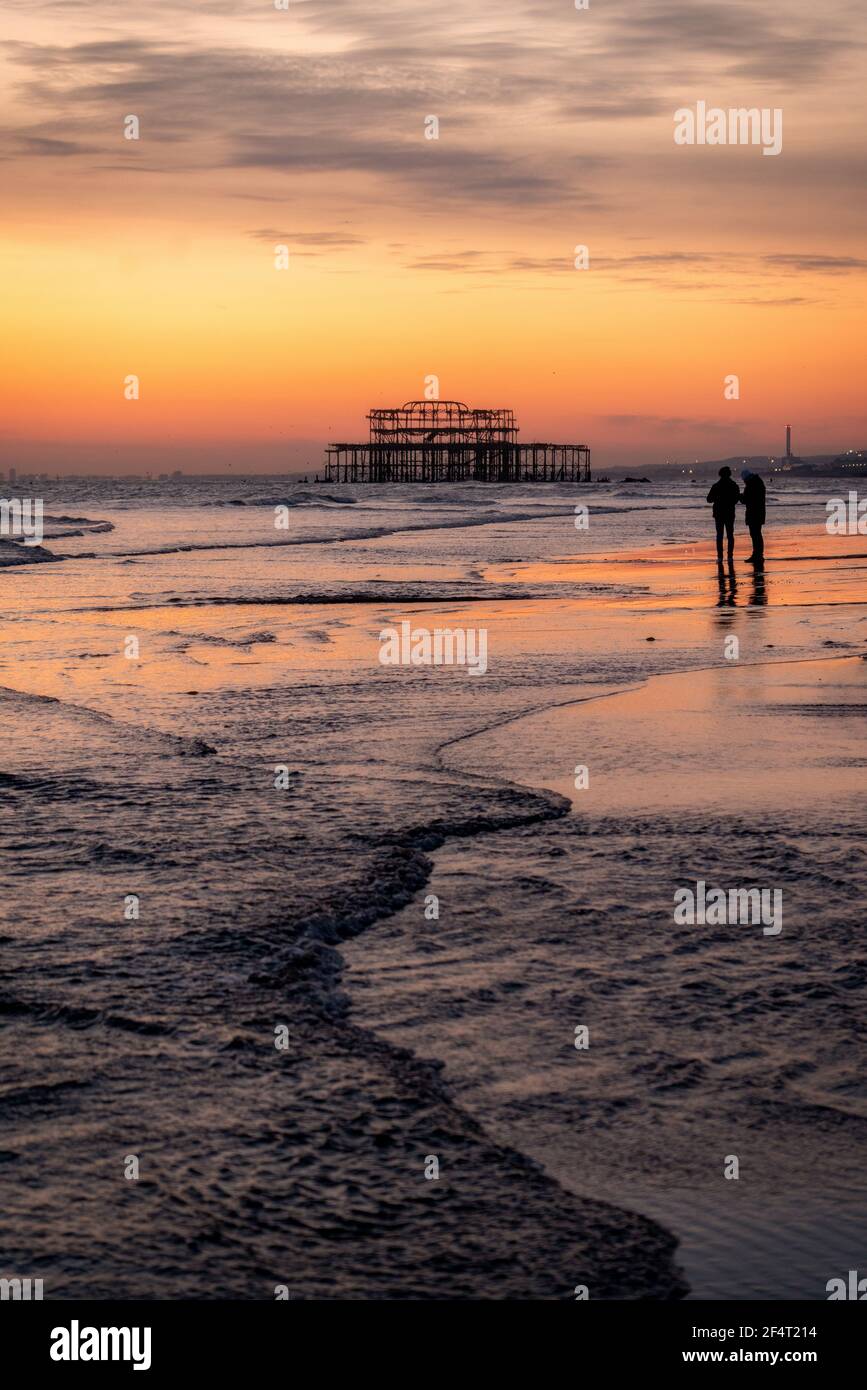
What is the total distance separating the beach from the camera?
312 cm

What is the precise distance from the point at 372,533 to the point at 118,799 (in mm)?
31224

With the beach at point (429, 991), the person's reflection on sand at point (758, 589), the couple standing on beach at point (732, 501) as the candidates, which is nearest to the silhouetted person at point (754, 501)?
the couple standing on beach at point (732, 501)

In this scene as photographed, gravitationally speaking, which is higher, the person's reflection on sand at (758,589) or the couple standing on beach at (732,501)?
the couple standing on beach at (732,501)

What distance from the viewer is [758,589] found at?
19.7 metres

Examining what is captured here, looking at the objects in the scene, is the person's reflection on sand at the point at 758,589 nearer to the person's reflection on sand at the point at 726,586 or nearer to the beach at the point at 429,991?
the person's reflection on sand at the point at 726,586

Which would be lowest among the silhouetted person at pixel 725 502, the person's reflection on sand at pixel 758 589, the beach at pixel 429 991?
the beach at pixel 429 991

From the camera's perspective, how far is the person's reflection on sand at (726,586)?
1789cm

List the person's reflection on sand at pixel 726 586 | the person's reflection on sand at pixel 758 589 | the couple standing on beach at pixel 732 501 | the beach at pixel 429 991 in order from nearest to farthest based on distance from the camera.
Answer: the beach at pixel 429 991 → the person's reflection on sand at pixel 758 589 → the person's reflection on sand at pixel 726 586 → the couple standing on beach at pixel 732 501

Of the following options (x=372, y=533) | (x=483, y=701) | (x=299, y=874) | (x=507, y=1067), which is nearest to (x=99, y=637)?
(x=483, y=701)

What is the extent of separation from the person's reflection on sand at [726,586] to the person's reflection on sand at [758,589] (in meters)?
0.24

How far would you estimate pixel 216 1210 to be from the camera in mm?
3184

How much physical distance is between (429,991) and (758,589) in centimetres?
1604

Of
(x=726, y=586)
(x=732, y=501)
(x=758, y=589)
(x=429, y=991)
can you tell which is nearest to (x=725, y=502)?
(x=732, y=501)
